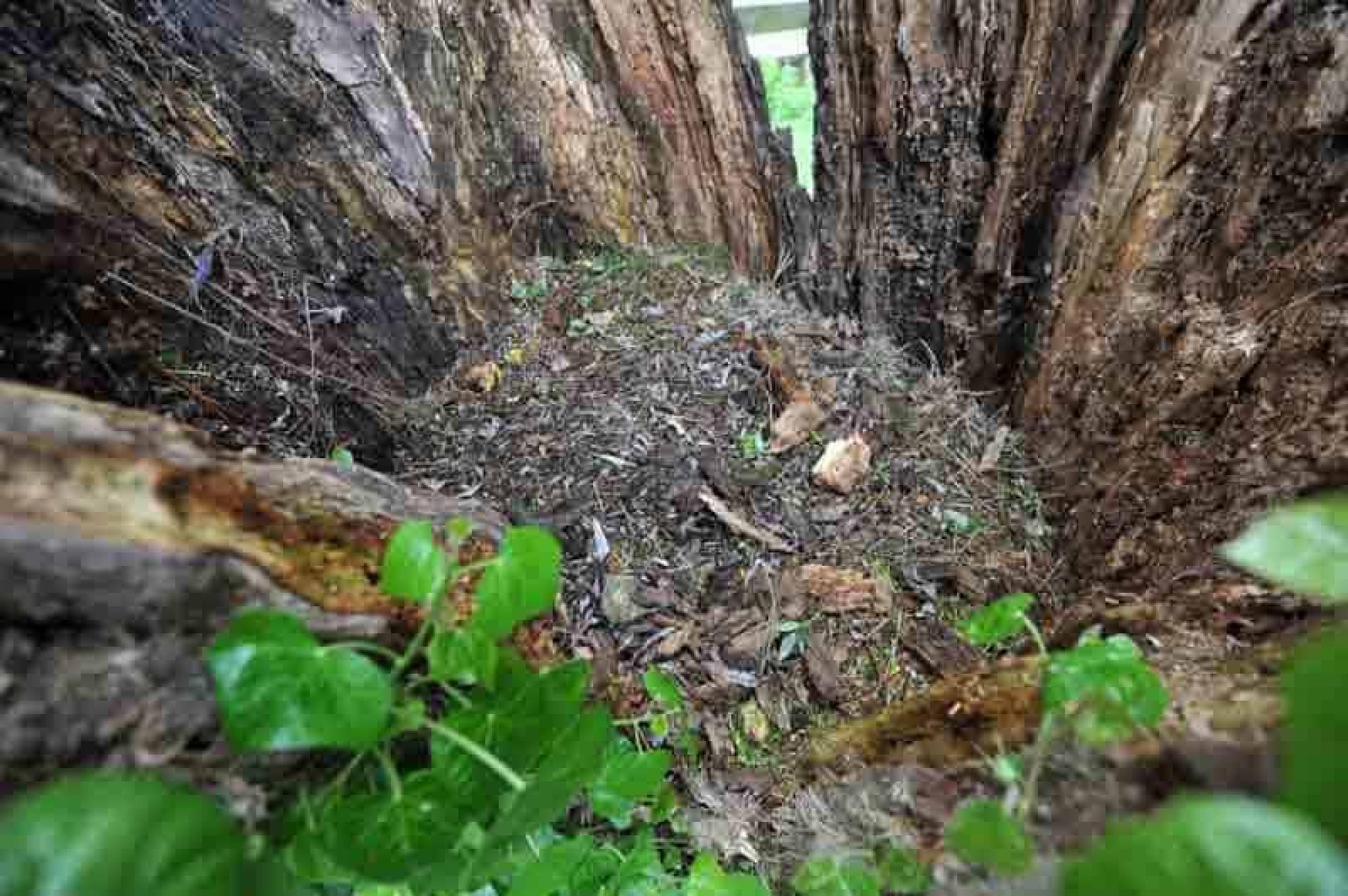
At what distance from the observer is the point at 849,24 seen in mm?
1696

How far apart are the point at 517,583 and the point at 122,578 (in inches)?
12.4

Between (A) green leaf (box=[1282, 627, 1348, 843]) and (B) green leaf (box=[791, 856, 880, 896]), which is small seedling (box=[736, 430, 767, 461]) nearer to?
(B) green leaf (box=[791, 856, 880, 896])

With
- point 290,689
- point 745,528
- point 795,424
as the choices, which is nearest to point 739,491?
point 745,528

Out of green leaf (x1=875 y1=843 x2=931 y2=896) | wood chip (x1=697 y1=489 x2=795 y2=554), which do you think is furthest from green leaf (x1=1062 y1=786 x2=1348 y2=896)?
wood chip (x1=697 y1=489 x2=795 y2=554)

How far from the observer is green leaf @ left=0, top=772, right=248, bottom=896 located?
0.39 metres

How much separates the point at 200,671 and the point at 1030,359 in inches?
69.0

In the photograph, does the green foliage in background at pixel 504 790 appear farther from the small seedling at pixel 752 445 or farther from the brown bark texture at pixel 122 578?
the small seedling at pixel 752 445

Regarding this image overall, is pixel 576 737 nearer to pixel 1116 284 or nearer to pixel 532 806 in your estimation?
pixel 532 806

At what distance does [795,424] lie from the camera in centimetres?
160

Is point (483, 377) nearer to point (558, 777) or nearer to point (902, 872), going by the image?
point (558, 777)

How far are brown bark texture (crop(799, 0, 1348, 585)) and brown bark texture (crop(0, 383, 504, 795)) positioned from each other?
1.21 metres

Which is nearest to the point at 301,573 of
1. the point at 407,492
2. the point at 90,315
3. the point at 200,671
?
the point at 200,671

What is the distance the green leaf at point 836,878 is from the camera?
2.42 ft

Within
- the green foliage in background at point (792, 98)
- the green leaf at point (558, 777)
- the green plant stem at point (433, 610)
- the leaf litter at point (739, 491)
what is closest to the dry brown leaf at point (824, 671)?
the leaf litter at point (739, 491)
